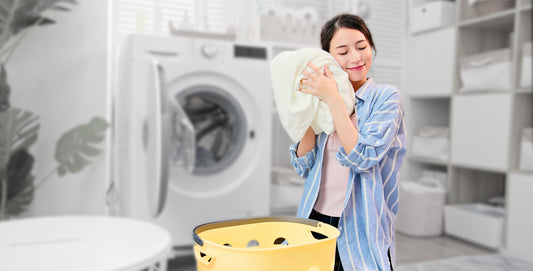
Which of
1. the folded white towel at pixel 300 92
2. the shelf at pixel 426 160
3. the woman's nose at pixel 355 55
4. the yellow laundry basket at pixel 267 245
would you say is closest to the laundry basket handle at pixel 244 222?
the yellow laundry basket at pixel 267 245

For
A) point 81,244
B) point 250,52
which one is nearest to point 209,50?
point 250,52

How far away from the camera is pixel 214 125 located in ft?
6.46

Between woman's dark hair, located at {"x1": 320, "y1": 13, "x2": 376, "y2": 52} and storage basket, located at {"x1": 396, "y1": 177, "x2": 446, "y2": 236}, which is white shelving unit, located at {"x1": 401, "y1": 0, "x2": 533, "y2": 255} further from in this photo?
woman's dark hair, located at {"x1": 320, "y1": 13, "x2": 376, "y2": 52}

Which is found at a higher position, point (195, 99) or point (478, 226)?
point (195, 99)

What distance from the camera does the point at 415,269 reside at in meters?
2.03

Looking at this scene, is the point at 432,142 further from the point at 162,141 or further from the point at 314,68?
the point at 314,68

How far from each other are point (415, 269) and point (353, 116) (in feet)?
5.61

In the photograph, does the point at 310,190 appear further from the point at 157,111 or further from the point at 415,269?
the point at 415,269

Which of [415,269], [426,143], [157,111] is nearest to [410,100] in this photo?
[426,143]

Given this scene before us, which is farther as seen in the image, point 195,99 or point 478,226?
point 478,226

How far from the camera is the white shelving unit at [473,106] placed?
2322 millimetres

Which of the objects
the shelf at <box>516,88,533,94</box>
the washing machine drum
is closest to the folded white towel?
the washing machine drum

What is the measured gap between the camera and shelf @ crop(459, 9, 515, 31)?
245 cm

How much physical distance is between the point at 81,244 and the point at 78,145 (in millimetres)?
783
